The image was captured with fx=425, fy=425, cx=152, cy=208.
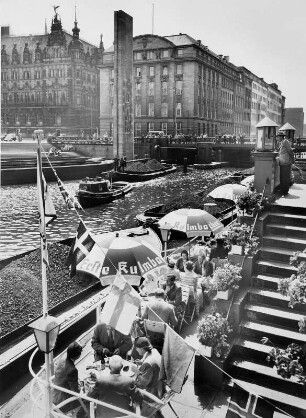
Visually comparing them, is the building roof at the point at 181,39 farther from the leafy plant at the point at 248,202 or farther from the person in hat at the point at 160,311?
the person in hat at the point at 160,311

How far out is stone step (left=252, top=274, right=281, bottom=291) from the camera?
8836mm

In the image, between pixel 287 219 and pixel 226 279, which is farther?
pixel 287 219

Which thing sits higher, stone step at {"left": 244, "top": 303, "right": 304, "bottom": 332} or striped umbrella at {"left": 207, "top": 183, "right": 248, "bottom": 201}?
striped umbrella at {"left": 207, "top": 183, "right": 248, "bottom": 201}

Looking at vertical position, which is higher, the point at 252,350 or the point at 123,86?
the point at 123,86

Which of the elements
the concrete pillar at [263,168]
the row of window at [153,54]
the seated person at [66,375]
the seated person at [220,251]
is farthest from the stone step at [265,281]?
the row of window at [153,54]

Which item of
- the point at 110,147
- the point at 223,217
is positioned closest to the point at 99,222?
the point at 223,217

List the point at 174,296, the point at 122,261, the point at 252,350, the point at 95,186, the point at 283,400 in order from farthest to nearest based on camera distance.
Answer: the point at 95,186 < the point at 122,261 < the point at 174,296 < the point at 252,350 < the point at 283,400

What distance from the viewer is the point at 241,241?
29.7 ft

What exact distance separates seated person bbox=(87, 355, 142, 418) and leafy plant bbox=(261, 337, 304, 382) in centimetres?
254

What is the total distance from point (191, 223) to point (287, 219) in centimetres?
299

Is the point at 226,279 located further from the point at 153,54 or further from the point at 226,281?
the point at 153,54

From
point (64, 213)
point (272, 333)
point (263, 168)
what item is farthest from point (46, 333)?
point (64, 213)

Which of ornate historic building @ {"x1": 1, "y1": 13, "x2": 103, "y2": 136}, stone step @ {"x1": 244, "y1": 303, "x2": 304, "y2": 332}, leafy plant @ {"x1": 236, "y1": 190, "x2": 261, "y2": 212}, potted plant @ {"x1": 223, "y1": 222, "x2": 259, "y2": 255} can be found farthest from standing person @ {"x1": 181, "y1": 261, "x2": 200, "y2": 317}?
ornate historic building @ {"x1": 1, "y1": 13, "x2": 103, "y2": 136}

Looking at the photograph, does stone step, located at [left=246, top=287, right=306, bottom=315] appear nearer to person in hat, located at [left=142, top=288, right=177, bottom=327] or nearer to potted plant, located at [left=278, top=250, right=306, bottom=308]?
potted plant, located at [left=278, top=250, right=306, bottom=308]
